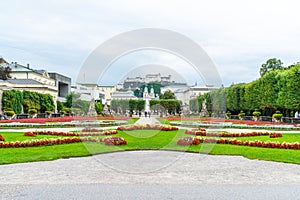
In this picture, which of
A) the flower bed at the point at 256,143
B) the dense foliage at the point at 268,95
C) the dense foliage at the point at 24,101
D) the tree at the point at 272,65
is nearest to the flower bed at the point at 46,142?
the flower bed at the point at 256,143

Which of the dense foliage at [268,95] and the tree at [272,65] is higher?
the tree at [272,65]

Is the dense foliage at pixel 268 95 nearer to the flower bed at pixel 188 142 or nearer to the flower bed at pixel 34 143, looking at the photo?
the flower bed at pixel 188 142

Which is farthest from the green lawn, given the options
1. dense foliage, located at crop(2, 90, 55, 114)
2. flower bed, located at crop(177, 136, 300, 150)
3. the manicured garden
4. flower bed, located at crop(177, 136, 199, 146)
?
dense foliage, located at crop(2, 90, 55, 114)

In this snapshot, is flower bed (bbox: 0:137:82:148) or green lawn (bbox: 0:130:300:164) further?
flower bed (bbox: 0:137:82:148)

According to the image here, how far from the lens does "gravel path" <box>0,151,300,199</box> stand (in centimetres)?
675

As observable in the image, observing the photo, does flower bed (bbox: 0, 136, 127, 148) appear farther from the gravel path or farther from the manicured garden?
the gravel path

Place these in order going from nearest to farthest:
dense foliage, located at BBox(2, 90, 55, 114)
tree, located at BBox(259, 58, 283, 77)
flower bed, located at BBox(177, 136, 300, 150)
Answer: flower bed, located at BBox(177, 136, 300, 150) < dense foliage, located at BBox(2, 90, 55, 114) < tree, located at BBox(259, 58, 283, 77)

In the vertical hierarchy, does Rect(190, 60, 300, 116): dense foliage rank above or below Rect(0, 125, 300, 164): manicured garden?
above

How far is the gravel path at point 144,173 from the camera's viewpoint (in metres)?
6.75

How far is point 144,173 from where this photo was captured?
7.81 m

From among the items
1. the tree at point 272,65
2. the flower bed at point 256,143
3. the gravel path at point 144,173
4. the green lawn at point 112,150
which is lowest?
the gravel path at point 144,173

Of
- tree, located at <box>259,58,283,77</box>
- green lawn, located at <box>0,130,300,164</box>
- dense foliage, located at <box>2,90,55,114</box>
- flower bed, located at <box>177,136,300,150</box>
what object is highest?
tree, located at <box>259,58,283,77</box>

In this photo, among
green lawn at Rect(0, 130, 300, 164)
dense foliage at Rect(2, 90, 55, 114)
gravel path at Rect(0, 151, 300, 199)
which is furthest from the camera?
dense foliage at Rect(2, 90, 55, 114)

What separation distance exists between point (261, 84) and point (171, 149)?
30.5 metres
